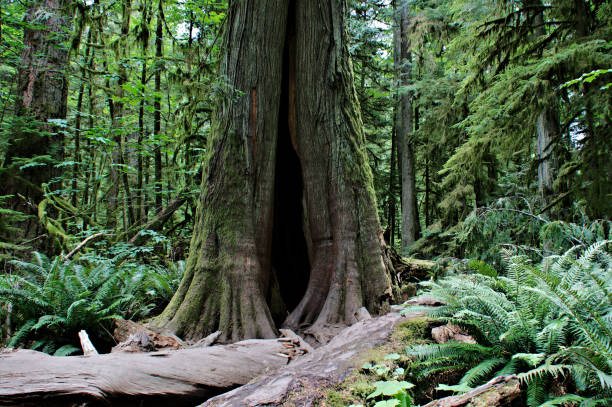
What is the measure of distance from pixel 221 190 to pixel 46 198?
4.27 metres

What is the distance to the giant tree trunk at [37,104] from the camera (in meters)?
6.53

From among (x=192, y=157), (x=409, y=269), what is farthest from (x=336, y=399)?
(x=192, y=157)

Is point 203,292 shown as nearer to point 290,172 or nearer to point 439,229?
point 290,172

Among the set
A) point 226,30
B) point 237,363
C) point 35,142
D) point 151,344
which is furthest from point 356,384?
point 35,142

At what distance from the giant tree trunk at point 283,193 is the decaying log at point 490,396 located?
230 centimetres

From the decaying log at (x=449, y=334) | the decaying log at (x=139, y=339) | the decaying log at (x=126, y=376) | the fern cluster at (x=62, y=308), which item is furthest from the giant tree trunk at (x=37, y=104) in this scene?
the decaying log at (x=449, y=334)

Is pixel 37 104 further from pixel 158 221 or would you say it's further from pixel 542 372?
pixel 542 372

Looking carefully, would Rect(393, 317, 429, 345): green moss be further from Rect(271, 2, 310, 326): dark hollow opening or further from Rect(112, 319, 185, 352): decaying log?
Rect(271, 2, 310, 326): dark hollow opening

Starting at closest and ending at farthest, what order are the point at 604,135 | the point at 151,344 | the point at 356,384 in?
the point at 356,384
the point at 151,344
the point at 604,135

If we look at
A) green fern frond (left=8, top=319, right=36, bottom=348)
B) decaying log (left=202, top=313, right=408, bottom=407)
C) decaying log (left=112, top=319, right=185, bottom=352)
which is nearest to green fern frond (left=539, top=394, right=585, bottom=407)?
decaying log (left=202, top=313, right=408, bottom=407)

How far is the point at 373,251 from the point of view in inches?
180

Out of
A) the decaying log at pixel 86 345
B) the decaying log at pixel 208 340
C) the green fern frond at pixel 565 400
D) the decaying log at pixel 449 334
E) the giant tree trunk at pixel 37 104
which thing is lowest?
the decaying log at pixel 208 340

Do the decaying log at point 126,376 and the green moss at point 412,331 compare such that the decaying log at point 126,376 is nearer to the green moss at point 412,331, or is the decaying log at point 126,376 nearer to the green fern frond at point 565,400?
the green moss at point 412,331

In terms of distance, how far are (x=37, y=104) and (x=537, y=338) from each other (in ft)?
29.1
